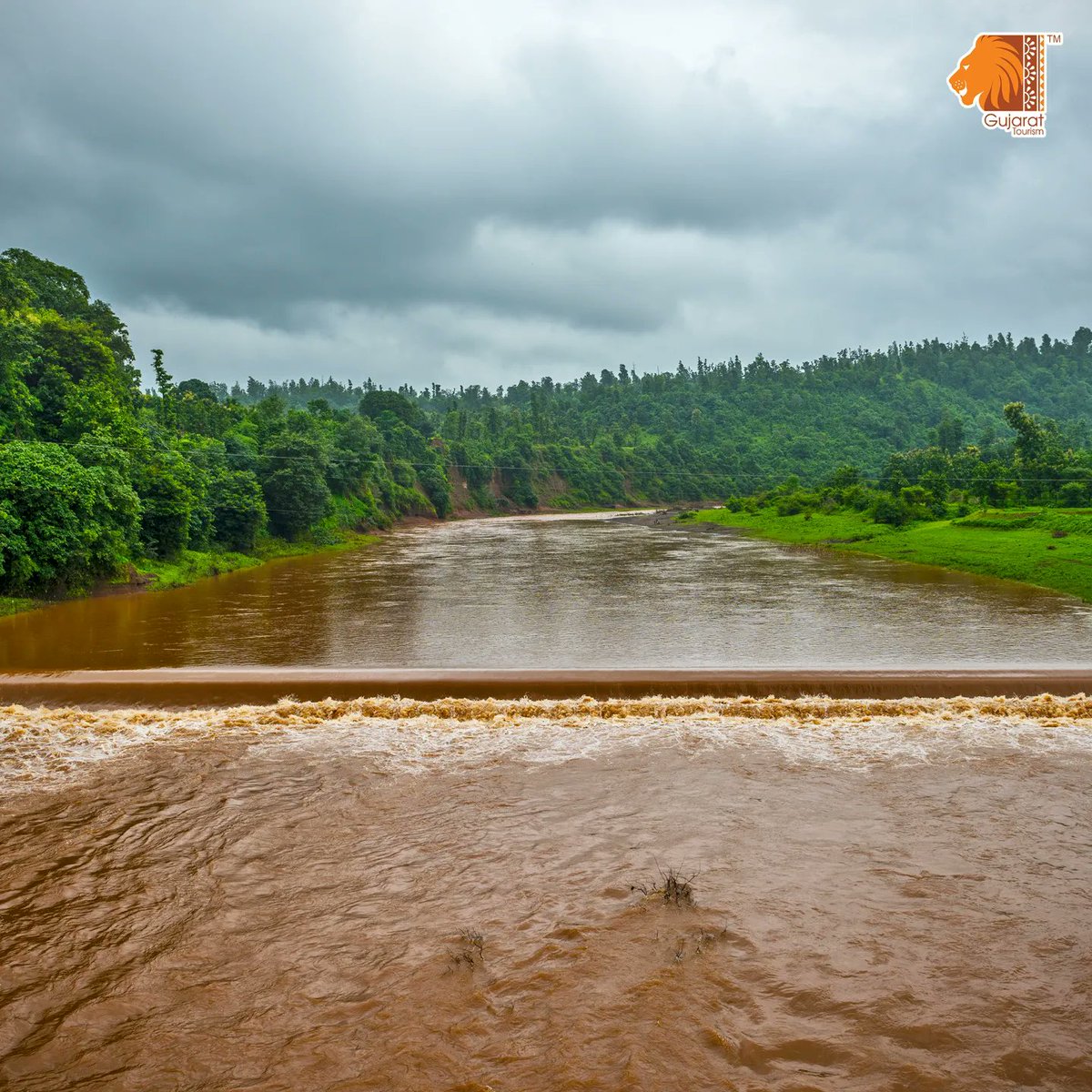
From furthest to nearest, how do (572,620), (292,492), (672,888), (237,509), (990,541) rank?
(292,492) < (237,509) < (990,541) < (572,620) < (672,888)

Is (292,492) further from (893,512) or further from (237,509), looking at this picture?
(893,512)

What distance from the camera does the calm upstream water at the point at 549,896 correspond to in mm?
4605

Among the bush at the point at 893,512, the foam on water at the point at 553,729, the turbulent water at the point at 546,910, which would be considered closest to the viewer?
the turbulent water at the point at 546,910

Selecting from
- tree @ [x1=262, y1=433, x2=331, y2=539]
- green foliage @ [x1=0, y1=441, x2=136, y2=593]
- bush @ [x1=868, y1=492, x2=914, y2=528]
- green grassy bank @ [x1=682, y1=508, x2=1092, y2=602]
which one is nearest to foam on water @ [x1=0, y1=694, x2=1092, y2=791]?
green foliage @ [x1=0, y1=441, x2=136, y2=593]

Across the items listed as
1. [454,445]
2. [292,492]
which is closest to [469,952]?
[292,492]

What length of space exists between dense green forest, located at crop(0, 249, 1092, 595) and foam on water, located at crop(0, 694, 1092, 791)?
11.0 m

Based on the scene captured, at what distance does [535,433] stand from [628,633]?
302ft

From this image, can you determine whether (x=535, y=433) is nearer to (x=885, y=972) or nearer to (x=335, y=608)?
(x=335, y=608)

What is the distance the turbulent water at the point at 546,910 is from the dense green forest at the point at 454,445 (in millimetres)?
14443

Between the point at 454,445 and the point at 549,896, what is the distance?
83484mm

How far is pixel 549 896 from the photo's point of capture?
20.6ft

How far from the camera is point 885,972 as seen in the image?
527 centimetres

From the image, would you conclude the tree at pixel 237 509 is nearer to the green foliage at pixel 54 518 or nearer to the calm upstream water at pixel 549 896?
the green foliage at pixel 54 518

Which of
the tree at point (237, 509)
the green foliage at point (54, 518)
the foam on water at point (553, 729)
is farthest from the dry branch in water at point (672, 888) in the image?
the tree at point (237, 509)
